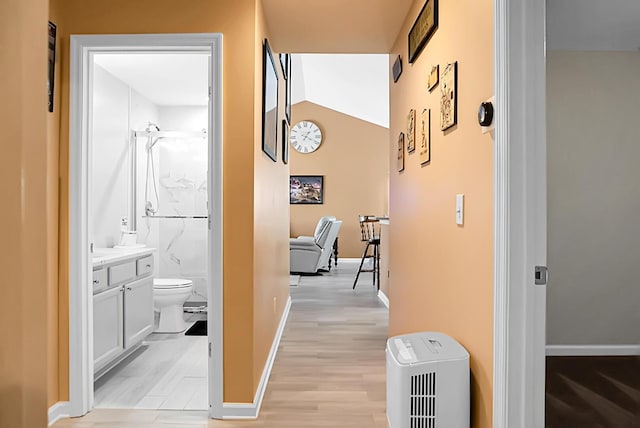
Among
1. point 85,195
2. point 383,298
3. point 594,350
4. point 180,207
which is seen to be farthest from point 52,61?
point 383,298

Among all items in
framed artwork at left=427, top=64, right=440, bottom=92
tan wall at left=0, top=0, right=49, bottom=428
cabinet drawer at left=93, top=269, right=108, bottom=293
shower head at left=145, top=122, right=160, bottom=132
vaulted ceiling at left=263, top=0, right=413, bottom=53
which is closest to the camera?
tan wall at left=0, top=0, right=49, bottom=428

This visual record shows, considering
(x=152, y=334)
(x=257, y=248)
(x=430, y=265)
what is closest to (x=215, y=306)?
(x=257, y=248)

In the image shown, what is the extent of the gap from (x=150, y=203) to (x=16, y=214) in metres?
5.20

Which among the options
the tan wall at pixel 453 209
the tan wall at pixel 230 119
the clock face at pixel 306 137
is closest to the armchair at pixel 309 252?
the clock face at pixel 306 137

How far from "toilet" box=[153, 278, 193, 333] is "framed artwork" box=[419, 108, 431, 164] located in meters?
2.61

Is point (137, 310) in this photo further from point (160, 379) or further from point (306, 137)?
point (306, 137)

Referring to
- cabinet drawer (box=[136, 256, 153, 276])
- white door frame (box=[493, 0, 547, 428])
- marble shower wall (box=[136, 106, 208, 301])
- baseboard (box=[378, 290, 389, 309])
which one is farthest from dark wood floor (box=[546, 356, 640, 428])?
marble shower wall (box=[136, 106, 208, 301])

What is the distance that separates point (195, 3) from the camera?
2605 mm

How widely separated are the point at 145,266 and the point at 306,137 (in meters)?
7.07

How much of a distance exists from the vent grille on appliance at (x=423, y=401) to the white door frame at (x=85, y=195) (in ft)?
3.97

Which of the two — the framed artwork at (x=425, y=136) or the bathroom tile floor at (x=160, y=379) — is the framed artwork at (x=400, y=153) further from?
the bathroom tile floor at (x=160, y=379)

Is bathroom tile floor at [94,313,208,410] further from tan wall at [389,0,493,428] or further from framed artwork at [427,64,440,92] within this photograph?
framed artwork at [427,64,440,92]

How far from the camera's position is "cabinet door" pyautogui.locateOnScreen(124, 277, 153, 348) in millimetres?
3406

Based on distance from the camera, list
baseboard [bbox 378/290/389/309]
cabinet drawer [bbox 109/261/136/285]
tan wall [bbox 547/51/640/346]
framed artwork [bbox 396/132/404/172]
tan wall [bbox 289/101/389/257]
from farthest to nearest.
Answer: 1. tan wall [bbox 289/101/389/257]
2. baseboard [bbox 378/290/389/309]
3. tan wall [bbox 547/51/640/346]
4. framed artwork [bbox 396/132/404/172]
5. cabinet drawer [bbox 109/261/136/285]
